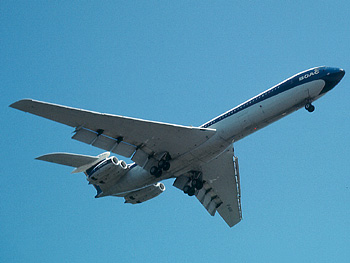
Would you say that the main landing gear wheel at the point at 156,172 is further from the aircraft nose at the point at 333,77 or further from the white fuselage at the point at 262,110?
the aircraft nose at the point at 333,77

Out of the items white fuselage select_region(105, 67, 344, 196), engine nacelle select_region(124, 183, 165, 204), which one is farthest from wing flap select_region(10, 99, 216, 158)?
engine nacelle select_region(124, 183, 165, 204)

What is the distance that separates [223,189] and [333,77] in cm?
1569

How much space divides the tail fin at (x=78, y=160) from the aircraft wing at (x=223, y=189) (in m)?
9.31

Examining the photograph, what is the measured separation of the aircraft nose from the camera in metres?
31.6

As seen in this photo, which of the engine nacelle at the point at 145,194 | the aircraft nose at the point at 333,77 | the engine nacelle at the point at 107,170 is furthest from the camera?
the engine nacelle at the point at 145,194

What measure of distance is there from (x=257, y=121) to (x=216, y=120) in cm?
318

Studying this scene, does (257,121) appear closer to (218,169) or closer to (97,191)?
(218,169)

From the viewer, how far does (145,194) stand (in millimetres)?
40406

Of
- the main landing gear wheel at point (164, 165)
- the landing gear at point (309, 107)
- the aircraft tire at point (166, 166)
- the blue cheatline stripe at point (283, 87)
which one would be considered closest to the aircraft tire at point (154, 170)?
the main landing gear wheel at point (164, 165)

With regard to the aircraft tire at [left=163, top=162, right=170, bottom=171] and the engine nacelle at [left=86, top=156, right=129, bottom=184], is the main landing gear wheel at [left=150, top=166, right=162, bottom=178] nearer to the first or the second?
the aircraft tire at [left=163, top=162, right=170, bottom=171]

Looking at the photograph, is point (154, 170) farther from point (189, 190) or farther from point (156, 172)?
point (189, 190)

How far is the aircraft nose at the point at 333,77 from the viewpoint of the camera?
31.6 m

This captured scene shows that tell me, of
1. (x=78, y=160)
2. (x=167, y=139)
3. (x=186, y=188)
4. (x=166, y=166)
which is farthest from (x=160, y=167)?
(x=78, y=160)

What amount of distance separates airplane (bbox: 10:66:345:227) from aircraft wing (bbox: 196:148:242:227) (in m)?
0.10
